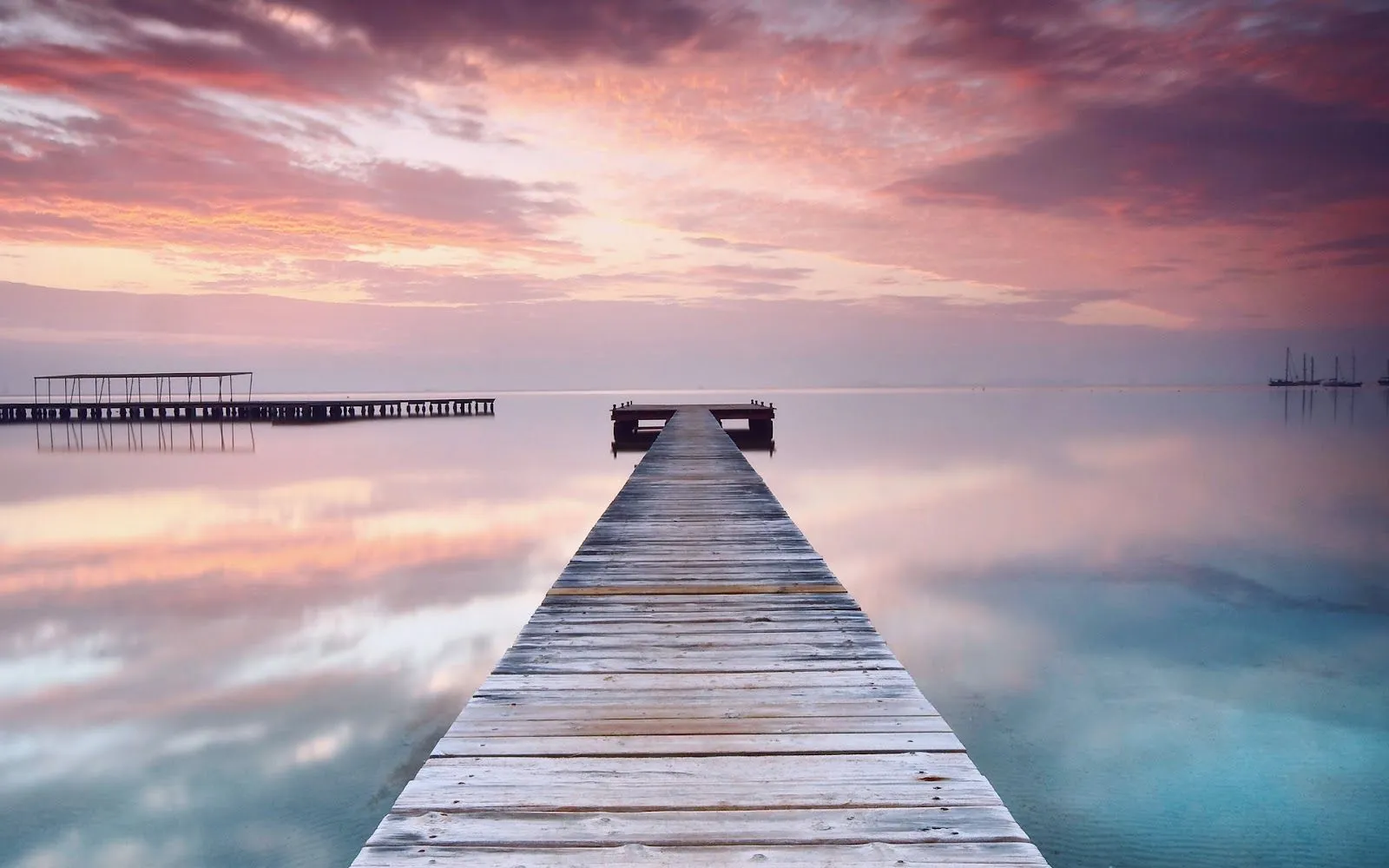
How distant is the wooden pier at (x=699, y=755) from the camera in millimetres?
2242

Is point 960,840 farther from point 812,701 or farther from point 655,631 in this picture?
point 655,631

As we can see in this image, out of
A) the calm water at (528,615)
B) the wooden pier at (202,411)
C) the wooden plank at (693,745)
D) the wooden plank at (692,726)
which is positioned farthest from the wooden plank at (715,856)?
the wooden pier at (202,411)

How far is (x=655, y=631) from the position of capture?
436cm

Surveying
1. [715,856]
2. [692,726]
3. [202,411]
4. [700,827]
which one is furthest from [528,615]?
[202,411]

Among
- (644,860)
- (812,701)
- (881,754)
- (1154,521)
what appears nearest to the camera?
(644,860)

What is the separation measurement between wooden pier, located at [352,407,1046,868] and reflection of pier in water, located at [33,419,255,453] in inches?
1238

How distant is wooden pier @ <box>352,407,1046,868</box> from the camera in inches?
88.3

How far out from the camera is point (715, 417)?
1164 inches

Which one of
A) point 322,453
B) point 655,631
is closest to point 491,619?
point 655,631

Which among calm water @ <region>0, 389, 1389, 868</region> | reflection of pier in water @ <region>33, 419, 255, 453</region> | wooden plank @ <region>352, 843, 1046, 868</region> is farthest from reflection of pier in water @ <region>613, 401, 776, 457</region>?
wooden plank @ <region>352, 843, 1046, 868</region>

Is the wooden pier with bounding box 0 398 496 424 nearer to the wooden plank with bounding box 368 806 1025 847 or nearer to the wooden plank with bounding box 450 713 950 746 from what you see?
the wooden plank with bounding box 450 713 950 746

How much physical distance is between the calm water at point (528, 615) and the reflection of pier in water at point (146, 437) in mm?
11104

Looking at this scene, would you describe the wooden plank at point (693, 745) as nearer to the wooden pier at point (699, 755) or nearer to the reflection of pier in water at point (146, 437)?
the wooden pier at point (699, 755)

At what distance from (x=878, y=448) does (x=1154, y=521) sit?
16586 millimetres
